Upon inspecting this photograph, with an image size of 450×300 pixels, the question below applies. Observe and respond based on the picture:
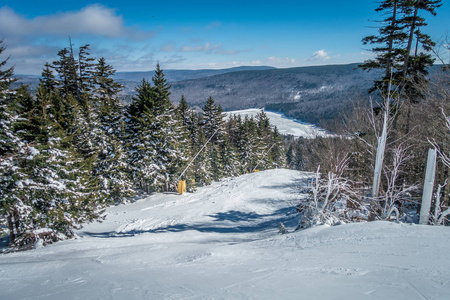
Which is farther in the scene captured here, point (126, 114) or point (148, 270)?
point (126, 114)

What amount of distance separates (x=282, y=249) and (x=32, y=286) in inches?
219

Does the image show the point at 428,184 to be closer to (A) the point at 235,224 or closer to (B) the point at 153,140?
(A) the point at 235,224

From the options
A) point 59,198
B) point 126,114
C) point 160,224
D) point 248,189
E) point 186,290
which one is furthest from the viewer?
point 126,114

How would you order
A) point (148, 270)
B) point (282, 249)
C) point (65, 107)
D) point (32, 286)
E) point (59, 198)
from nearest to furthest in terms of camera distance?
point (32, 286)
point (148, 270)
point (282, 249)
point (59, 198)
point (65, 107)

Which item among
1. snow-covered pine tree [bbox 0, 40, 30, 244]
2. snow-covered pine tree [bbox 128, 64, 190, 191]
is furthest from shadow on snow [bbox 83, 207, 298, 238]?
snow-covered pine tree [bbox 128, 64, 190, 191]

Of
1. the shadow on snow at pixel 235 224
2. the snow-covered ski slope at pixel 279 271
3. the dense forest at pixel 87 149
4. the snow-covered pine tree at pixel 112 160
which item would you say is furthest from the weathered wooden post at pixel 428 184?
the snow-covered pine tree at pixel 112 160

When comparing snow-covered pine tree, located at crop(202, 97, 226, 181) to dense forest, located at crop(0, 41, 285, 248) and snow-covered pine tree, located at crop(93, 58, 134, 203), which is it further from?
snow-covered pine tree, located at crop(93, 58, 134, 203)

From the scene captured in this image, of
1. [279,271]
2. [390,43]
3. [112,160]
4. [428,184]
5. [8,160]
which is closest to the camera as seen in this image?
[279,271]

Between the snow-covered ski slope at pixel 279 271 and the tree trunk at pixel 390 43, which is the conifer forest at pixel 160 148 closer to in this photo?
the tree trunk at pixel 390 43

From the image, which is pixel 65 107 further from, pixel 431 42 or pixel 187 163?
pixel 431 42

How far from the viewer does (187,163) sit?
27125mm

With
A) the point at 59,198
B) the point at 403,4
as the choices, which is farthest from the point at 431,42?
the point at 59,198

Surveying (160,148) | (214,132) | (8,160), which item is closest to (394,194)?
(8,160)

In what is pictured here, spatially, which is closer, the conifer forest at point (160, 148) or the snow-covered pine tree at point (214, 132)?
the conifer forest at point (160, 148)
